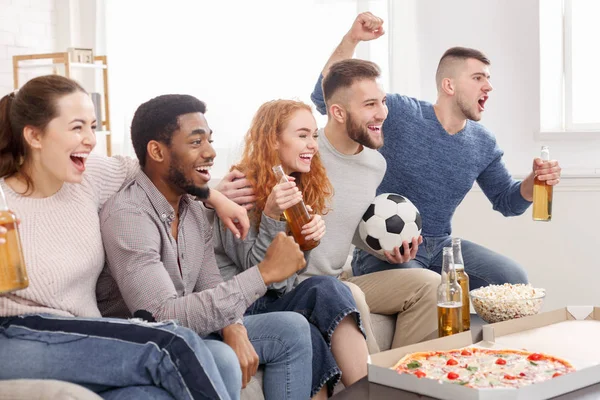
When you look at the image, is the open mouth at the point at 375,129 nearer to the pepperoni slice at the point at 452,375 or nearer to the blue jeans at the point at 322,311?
the blue jeans at the point at 322,311

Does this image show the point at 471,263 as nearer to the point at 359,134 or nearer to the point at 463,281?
the point at 359,134

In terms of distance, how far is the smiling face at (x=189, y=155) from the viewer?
7.17 feet

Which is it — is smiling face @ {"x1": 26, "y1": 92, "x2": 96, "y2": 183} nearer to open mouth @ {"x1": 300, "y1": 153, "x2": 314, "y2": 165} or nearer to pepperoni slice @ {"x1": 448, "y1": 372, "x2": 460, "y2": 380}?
open mouth @ {"x1": 300, "y1": 153, "x2": 314, "y2": 165}

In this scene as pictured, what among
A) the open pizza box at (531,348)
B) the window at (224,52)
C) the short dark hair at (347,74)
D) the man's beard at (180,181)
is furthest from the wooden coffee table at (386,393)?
the window at (224,52)

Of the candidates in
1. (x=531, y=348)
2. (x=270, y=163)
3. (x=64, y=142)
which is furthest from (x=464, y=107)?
(x=64, y=142)

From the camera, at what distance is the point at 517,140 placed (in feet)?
13.5

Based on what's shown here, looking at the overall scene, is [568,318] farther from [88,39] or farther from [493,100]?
[88,39]

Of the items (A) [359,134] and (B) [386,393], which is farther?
(A) [359,134]

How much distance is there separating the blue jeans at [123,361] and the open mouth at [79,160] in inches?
17.4

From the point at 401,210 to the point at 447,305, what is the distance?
52cm

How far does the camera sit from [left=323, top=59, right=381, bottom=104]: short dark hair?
2.93m

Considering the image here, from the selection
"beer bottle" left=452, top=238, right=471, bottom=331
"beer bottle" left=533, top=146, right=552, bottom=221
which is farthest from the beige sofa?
"beer bottle" left=533, top=146, right=552, bottom=221

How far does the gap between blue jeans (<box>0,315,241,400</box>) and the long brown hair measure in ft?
1.48

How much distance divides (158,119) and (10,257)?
25.4 inches
